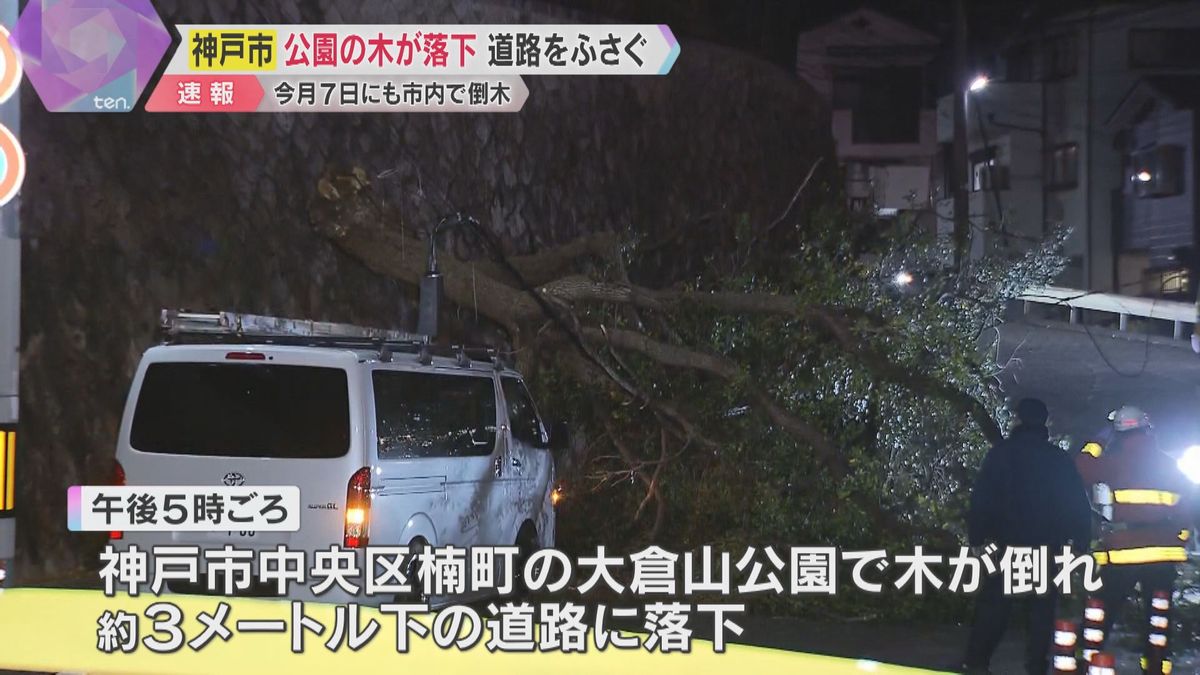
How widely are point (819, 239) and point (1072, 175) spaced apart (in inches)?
839

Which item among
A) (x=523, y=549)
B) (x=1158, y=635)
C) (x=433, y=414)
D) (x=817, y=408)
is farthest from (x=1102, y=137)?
(x=433, y=414)

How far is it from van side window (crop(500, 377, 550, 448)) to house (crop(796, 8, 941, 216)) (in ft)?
81.5

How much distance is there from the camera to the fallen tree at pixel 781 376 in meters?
9.77

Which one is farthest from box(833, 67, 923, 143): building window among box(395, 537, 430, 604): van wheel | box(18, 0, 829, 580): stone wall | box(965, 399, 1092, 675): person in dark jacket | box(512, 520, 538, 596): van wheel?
box(395, 537, 430, 604): van wheel

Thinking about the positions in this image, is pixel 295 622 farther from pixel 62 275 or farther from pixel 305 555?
pixel 62 275

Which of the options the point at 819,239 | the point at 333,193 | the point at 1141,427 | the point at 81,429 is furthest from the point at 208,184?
the point at 1141,427

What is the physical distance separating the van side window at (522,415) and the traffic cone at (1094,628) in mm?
4382

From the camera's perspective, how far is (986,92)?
2983 cm

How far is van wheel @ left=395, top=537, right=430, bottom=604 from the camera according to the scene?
748 cm

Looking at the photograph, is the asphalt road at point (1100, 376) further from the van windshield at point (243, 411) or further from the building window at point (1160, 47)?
the building window at point (1160, 47)

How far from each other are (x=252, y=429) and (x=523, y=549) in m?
2.84

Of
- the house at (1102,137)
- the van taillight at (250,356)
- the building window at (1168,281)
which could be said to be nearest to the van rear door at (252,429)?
the van taillight at (250,356)

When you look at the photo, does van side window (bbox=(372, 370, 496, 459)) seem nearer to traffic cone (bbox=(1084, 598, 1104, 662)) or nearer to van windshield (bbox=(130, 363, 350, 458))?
van windshield (bbox=(130, 363, 350, 458))

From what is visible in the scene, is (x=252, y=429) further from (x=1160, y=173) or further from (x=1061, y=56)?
(x=1061, y=56)
